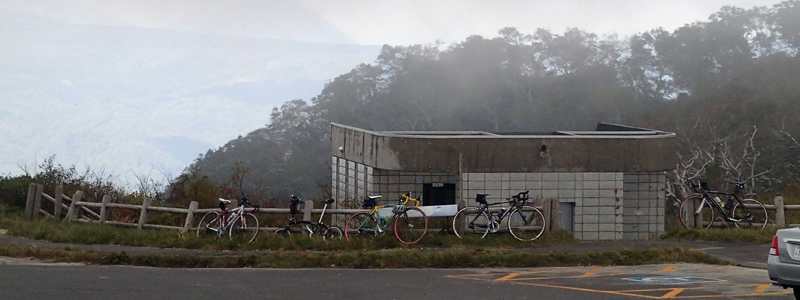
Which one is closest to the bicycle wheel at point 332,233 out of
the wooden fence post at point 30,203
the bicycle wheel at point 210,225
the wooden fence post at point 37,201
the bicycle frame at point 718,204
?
the bicycle wheel at point 210,225

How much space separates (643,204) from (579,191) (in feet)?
8.55

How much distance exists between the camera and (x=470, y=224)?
1530 cm

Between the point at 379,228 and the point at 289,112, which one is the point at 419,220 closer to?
the point at 379,228

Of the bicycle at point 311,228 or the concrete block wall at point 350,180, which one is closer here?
the bicycle at point 311,228

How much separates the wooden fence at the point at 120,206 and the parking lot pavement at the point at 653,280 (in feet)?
10.5

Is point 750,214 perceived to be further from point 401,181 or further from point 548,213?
point 401,181

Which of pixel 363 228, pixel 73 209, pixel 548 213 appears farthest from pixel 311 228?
pixel 73 209

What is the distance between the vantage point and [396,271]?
1187 centimetres

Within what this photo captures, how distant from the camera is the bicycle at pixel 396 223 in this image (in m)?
14.7

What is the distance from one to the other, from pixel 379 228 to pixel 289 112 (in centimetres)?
7346

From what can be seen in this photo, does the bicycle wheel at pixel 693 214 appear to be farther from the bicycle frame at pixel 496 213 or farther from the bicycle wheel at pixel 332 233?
the bicycle wheel at pixel 332 233

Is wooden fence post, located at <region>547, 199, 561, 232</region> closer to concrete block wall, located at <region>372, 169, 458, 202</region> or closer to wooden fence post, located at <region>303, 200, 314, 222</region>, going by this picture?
wooden fence post, located at <region>303, 200, 314, 222</region>

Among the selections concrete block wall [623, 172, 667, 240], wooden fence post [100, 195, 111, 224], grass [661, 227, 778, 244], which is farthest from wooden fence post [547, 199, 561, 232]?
wooden fence post [100, 195, 111, 224]

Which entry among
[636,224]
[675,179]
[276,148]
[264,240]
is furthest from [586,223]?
[276,148]
